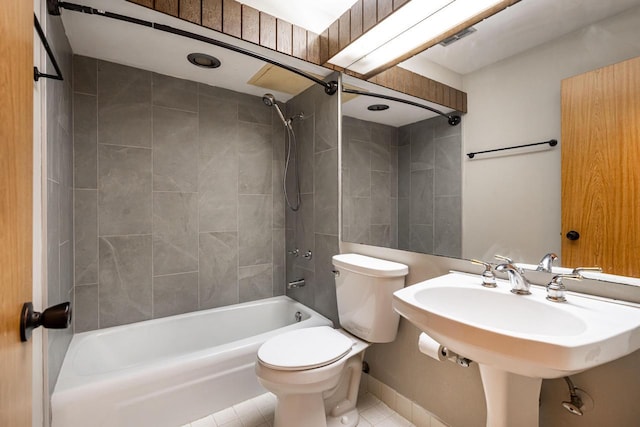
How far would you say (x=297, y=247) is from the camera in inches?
96.1

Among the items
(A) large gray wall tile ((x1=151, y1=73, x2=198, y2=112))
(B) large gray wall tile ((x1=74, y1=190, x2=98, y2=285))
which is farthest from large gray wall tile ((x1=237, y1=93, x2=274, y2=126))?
(B) large gray wall tile ((x1=74, y1=190, x2=98, y2=285))

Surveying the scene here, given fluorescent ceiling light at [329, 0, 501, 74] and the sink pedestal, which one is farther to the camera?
fluorescent ceiling light at [329, 0, 501, 74]

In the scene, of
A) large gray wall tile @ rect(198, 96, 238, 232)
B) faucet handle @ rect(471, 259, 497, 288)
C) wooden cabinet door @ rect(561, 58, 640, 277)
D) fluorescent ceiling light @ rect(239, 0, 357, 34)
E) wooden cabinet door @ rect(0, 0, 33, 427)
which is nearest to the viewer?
wooden cabinet door @ rect(0, 0, 33, 427)

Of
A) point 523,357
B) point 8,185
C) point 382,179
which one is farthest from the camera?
point 382,179

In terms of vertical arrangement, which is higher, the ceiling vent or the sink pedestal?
the ceiling vent

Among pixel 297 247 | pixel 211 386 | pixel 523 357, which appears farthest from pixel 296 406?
pixel 297 247

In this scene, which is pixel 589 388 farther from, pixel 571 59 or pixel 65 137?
pixel 65 137

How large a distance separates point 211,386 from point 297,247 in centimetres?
116

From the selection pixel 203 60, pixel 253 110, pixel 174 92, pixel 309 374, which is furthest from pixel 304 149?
pixel 309 374

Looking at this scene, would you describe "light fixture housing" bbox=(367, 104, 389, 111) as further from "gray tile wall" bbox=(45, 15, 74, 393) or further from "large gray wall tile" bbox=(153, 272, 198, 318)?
"large gray wall tile" bbox=(153, 272, 198, 318)

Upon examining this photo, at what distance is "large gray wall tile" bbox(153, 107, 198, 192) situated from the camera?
6.70 feet

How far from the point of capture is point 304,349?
1.43 metres

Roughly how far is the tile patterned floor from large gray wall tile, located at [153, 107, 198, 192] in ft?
4.87

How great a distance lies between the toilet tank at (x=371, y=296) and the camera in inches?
60.0
